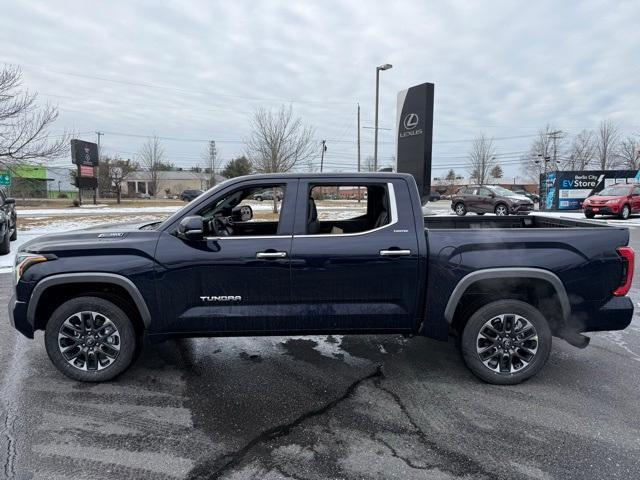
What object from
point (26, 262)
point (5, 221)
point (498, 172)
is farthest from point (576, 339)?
point (498, 172)

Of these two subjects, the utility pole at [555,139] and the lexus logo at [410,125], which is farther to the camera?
the utility pole at [555,139]

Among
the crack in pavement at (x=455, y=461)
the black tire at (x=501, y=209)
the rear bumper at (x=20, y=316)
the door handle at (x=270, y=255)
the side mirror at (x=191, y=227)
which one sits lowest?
the crack in pavement at (x=455, y=461)

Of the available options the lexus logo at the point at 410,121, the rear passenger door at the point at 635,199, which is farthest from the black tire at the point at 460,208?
the lexus logo at the point at 410,121

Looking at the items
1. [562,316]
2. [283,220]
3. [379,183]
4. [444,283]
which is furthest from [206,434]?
[562,316]

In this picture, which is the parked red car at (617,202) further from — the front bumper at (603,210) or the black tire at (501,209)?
the black tire at (501,209)

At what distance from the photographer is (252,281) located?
3.54 meters

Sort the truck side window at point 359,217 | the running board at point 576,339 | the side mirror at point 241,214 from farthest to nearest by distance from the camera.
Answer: the side mirror at point 241,214, the truck side window at point 359,217, the running board at point 576,339

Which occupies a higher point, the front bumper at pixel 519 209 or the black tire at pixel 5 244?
the front bumper at pixel 519 209

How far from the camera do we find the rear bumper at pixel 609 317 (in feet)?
11.8

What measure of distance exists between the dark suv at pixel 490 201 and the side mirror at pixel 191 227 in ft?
67.1

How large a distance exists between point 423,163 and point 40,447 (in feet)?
43.0

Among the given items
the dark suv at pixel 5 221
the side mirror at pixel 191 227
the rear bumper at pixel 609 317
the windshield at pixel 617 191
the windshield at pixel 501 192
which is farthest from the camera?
the windshield at pixel 501 192

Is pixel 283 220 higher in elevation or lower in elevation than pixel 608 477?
higher

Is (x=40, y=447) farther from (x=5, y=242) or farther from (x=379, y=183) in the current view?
(x=5, y=242)
